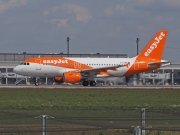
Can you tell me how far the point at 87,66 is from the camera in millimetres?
79562

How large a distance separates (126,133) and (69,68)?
54827 millimetres

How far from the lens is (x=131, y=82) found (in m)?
91.9

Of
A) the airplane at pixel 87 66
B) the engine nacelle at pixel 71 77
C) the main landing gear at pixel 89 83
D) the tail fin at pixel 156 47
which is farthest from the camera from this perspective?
the tail fin at pixel 156 47

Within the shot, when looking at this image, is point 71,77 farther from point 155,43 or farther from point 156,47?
point 155,43

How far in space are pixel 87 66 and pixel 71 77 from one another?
4.13 m

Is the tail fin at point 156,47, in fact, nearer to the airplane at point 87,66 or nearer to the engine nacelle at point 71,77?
the airplane at point 87,66

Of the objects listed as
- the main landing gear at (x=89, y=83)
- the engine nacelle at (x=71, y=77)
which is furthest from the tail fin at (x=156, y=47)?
the engine nacelle at (x=71, y=77)

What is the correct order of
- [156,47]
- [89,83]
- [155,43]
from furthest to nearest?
[155,43]
[156,47]
[89,83]

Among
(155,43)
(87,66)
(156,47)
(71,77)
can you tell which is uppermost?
(155,43)

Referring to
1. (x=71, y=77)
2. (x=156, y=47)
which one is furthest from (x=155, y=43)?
(x=71, y=77)

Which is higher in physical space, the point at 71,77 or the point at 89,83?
the point at 71,77

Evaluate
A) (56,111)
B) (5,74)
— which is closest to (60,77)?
(5,74)

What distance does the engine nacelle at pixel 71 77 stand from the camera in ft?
250

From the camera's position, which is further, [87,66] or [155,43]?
[155,43]
